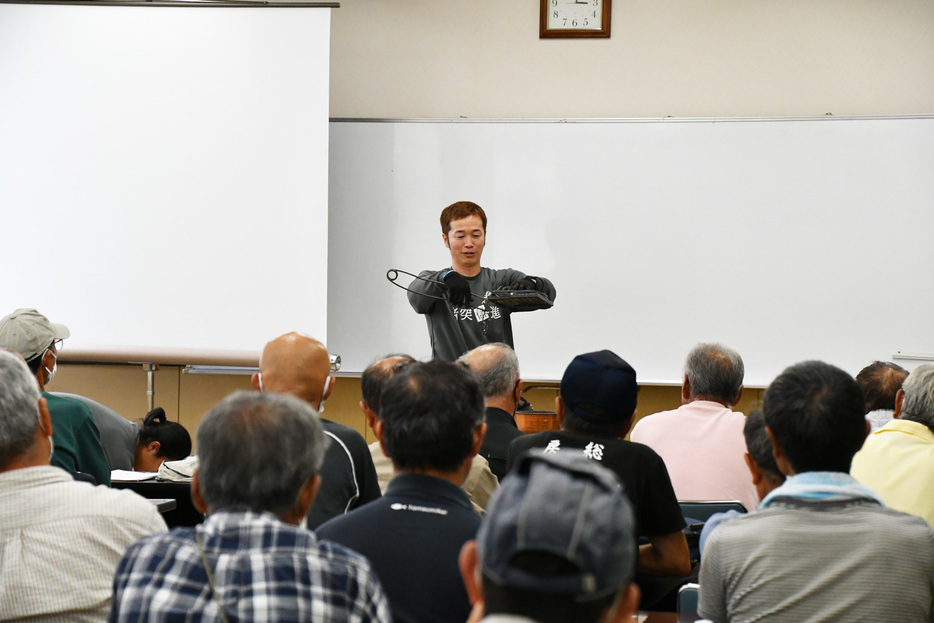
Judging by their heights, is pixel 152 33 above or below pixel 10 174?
above

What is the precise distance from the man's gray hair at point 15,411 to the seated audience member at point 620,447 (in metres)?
1.04

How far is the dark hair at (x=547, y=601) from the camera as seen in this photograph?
0.73 m

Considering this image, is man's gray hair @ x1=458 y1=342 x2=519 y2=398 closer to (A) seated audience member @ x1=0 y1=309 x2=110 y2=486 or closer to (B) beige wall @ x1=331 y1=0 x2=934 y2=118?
(A) seated audience member @ x1=0 y1=309 x2=110 y2=486

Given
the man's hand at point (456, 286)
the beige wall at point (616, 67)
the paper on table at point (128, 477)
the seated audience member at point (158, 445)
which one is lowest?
the seated audience member at point (158, 445)

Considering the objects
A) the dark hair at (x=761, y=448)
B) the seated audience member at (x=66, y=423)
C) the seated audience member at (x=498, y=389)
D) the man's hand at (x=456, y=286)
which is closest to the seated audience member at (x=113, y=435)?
the seated audience member at (x=66, y=423)

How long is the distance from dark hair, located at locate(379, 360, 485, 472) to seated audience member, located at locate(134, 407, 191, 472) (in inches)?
96.4

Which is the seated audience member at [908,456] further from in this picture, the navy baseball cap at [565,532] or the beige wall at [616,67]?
the beige wall at [616,67]

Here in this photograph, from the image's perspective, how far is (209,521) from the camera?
1127 mm

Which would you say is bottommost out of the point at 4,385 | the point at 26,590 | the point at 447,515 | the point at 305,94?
the point at 26,590

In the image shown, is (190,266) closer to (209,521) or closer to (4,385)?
(4,385)

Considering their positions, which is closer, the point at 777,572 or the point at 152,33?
the point at 777,572

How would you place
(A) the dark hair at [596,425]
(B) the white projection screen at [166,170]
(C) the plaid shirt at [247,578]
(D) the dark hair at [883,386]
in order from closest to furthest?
(C) the plaid shirt at [247,578] < (A) the dark hair at [596,425] < (D) the dark hair at [883,386] < (B) the white projection screen at [166,170]

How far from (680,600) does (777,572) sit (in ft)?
1.38

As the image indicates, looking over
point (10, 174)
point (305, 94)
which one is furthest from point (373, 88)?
point (10, 174)
